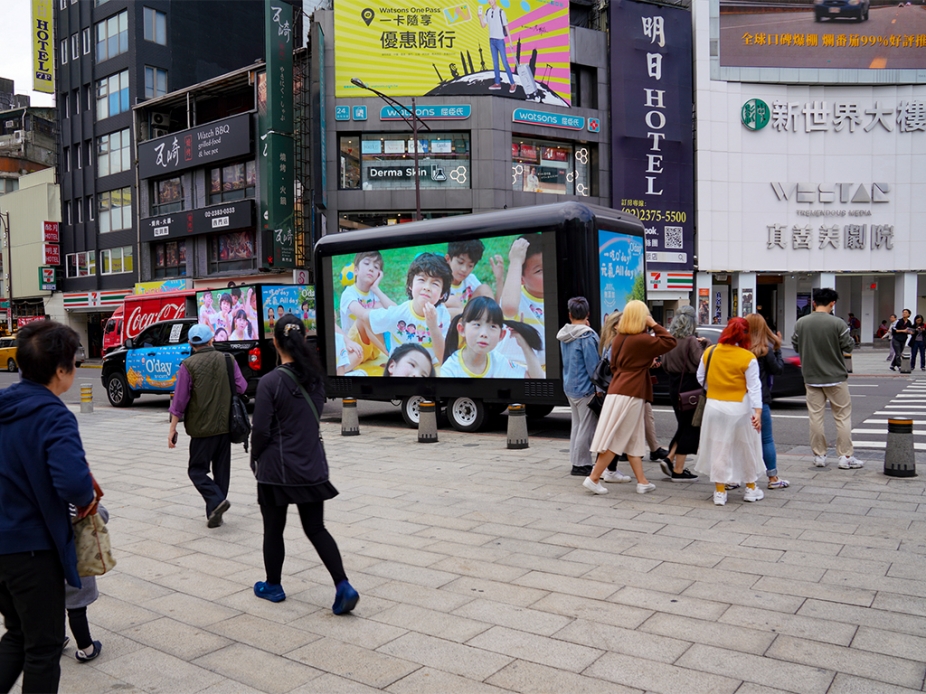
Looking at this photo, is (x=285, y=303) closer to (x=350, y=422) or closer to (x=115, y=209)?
(x=350, y=422)

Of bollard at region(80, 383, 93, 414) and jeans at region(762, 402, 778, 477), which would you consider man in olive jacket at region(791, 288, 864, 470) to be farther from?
bollard at region(80, 383, 93, 414)

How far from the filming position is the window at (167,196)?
37.1m

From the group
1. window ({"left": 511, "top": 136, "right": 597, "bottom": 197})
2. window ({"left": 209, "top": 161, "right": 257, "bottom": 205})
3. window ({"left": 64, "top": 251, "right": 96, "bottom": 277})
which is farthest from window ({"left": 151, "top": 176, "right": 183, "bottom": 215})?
window ({"left": 511, "top": 136, "right": 597, "bottom": 197})

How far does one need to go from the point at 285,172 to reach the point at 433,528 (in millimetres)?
26777

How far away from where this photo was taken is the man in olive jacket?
833 centimetres

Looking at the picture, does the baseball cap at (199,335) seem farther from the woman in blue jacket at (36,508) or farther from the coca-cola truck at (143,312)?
the coca-cola truck at (143,312)

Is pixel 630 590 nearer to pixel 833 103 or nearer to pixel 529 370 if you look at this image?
pixel 529 370

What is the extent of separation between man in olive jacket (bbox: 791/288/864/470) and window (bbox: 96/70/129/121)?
39.1m

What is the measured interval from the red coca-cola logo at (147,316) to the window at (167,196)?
18.3 meters

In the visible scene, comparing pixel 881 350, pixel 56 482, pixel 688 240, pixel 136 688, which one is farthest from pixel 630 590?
pixel 881 350

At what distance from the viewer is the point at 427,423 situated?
1102cm

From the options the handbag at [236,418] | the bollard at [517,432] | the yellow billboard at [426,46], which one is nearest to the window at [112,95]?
the yellow billboard at [426,46]

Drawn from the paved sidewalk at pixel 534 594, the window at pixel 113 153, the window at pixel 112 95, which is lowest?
the paved sidewalk at pixel 534 594

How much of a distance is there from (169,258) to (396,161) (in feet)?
46.8
